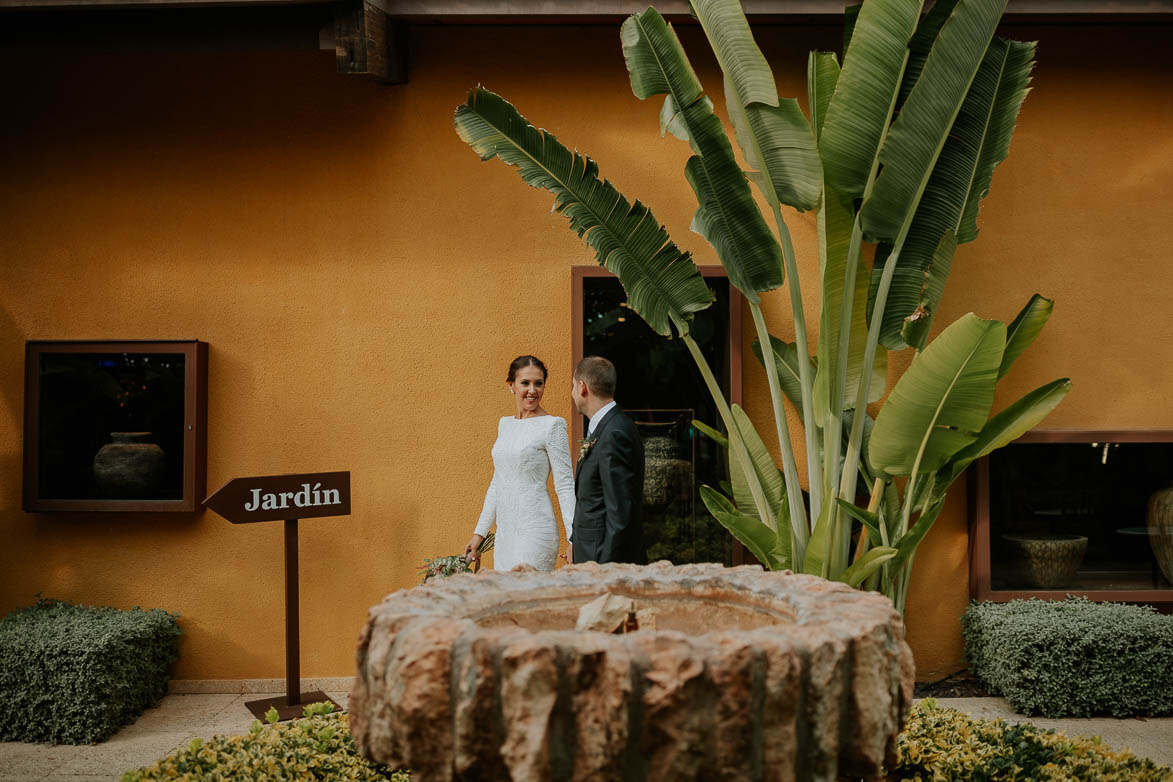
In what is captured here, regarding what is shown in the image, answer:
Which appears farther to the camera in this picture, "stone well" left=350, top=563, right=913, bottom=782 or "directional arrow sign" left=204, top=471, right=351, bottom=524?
"directional arrow sign" left=204, top=471, right=351, bottom=524

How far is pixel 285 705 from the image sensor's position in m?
4.79

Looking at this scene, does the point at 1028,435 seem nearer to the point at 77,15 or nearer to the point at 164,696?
the point at 164,696

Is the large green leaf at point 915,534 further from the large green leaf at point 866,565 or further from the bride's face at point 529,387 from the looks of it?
the bride's face at point 529,387

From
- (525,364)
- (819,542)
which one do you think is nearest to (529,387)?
(525,364)

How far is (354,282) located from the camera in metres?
5.32

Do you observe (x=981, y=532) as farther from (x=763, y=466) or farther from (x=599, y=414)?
(x=599, y=414)

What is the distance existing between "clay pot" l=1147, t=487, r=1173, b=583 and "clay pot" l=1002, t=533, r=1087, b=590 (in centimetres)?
46

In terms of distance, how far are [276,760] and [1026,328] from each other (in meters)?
4.26

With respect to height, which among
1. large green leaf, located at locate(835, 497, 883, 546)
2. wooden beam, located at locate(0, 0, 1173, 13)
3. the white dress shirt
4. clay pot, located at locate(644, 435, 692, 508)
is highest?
wooden beam, located at locate(0, 0, 1173, 13)

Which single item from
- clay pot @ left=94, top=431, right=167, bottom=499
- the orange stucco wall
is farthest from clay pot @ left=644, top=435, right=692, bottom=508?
clay pot @ left=94, top=431, right=167, bottom=499

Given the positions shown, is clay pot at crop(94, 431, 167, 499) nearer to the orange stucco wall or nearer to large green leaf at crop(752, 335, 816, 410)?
the orange stucco wall

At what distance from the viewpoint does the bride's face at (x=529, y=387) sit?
4.45 metres

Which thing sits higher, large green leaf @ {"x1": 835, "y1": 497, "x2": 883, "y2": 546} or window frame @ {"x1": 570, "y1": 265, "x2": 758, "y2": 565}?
window frame @ {"x1": 570, "y1": 265, "x2": 758, "y2": 565}

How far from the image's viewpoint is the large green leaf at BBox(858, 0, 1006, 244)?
13.2 feet
